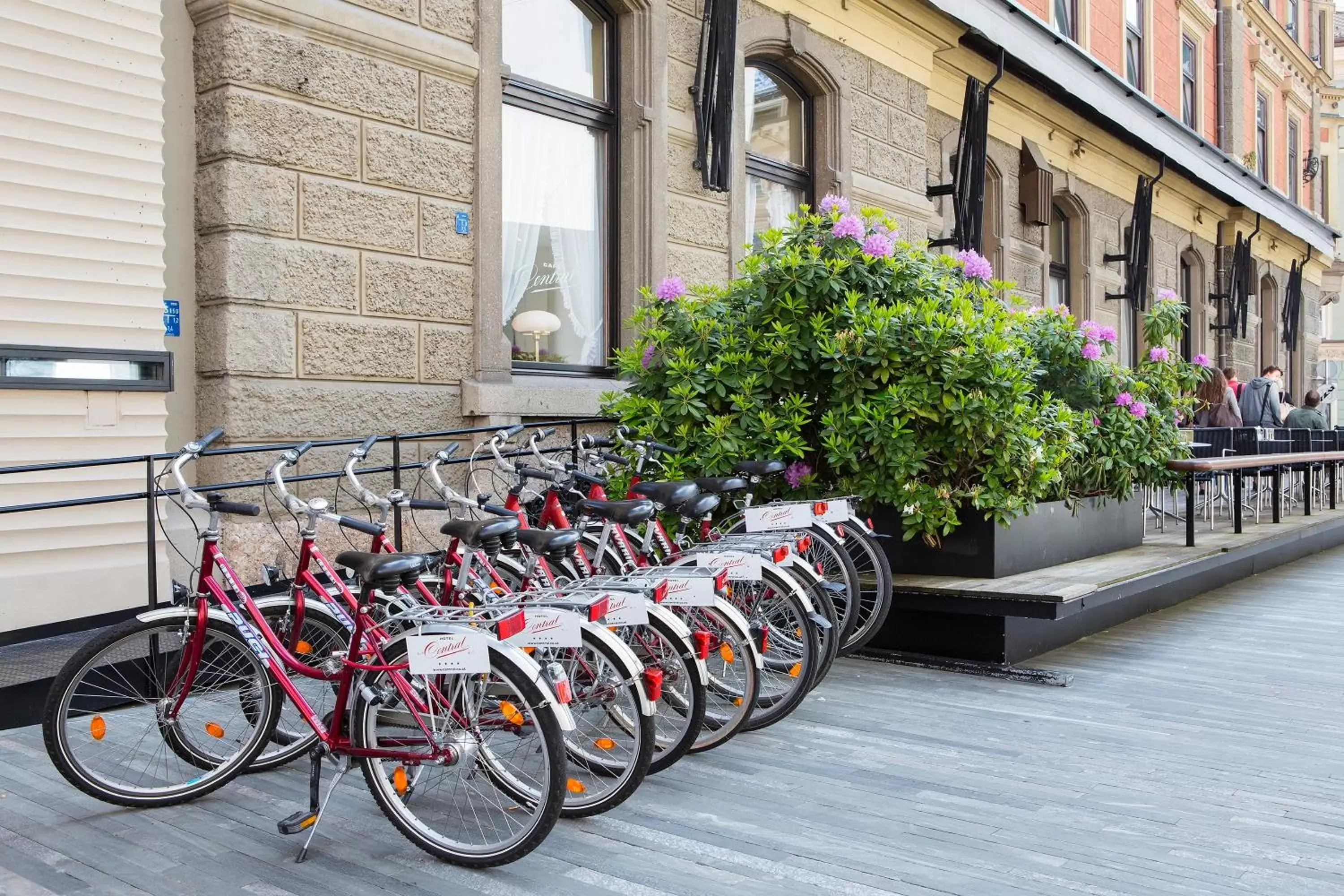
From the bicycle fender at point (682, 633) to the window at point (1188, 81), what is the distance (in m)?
21.7

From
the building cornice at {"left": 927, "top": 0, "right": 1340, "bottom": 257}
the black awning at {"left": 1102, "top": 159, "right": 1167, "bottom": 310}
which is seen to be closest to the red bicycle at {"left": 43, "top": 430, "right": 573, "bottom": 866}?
the building cornice at {"left": 927, "top": 0, "right": 1340, "bottom": 257}

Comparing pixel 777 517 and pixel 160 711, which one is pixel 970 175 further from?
pixel 160 711

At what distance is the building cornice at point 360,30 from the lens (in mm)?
6809

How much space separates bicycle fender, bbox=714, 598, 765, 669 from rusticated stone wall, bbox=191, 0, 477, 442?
330 cm

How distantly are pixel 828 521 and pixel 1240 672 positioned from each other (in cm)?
253

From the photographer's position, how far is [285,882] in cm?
370

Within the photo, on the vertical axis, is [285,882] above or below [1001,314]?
below

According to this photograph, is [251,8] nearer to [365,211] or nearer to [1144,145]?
[365,211]

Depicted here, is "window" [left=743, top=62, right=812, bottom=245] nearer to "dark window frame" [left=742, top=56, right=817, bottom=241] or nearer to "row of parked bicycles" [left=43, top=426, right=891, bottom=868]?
"dark window frame" [left=742, top=56, right=817, bottom=241]

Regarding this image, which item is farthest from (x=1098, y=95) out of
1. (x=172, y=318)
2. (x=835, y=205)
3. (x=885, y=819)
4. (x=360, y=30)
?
(x=885, y=819)

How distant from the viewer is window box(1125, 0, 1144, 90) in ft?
67.4

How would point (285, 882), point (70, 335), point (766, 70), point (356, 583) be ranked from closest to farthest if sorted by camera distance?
point (285, 882), point (356, 583), point (70, 335), point (766, 70)

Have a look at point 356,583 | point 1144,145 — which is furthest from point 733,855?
point 1144,145

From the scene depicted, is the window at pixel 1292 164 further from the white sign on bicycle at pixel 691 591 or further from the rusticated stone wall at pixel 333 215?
the white sign on bicycle at pixel 691 591
